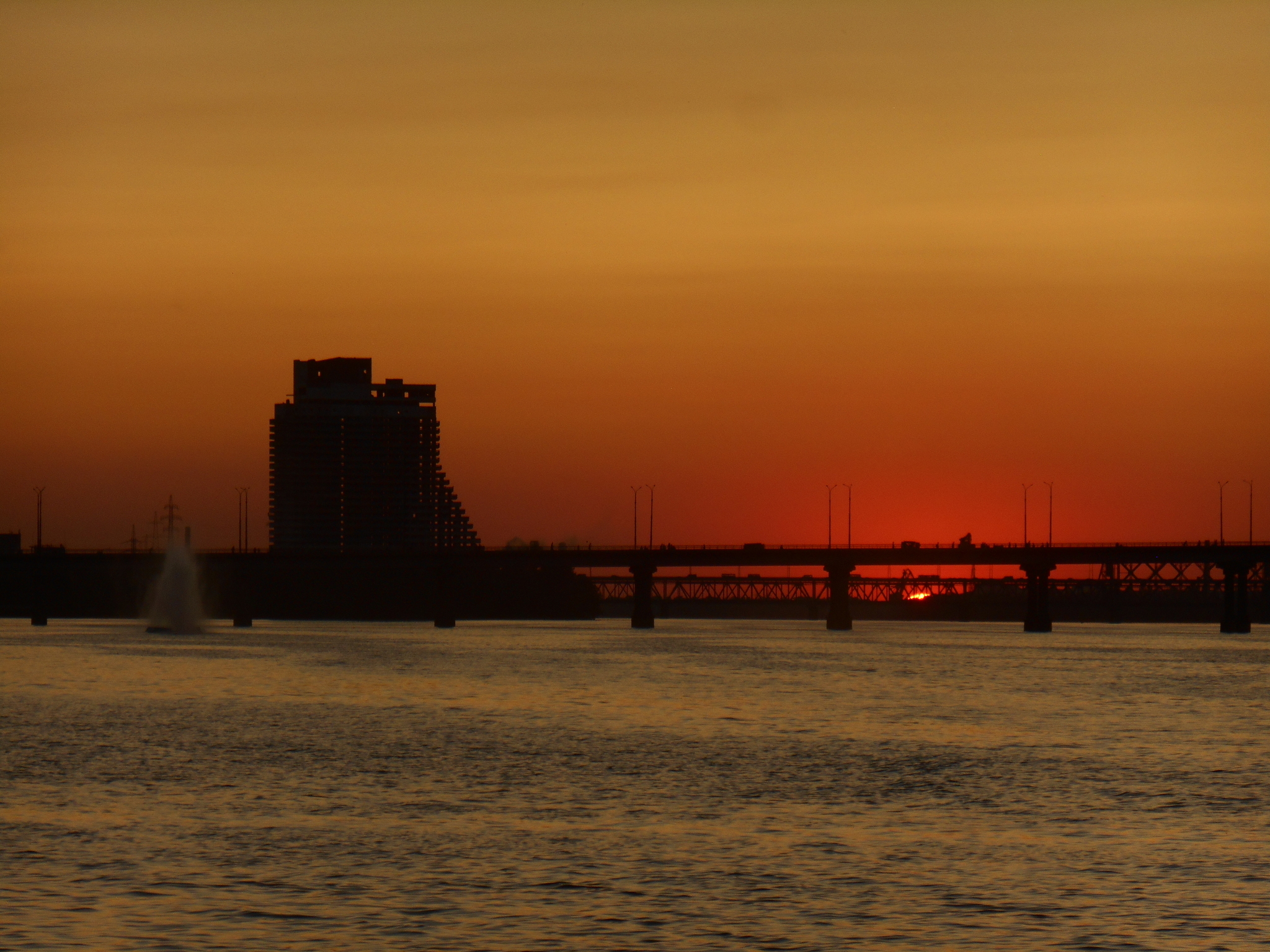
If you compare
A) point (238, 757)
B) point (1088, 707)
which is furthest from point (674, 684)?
point (238, 757)

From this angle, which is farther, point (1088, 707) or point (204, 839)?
point (1088, 707)

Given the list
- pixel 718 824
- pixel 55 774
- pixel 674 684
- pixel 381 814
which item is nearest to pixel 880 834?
pixel 718 824

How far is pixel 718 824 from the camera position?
44.4m

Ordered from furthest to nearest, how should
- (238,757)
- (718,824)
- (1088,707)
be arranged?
(1088,707) → (238,757) → (718,824)

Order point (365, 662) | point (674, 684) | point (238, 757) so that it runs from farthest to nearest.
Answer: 1. point (365, 662)
2. point (674, 684)
3. point (238, 757)

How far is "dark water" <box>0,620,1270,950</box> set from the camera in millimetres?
31734

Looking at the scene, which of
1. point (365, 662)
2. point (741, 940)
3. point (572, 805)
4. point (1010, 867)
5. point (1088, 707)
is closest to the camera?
point (741, 940)

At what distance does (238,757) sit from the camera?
61.0 m

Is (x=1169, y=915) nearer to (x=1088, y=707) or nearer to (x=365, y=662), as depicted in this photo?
(x=1088, y=707)

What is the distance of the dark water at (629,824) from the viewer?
3173 cm

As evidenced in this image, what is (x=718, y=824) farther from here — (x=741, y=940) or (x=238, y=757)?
(x=238, y=757)

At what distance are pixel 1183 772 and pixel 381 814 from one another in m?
26.7

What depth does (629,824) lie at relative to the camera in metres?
44.5

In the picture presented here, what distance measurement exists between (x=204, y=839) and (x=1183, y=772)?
31.9 meters
